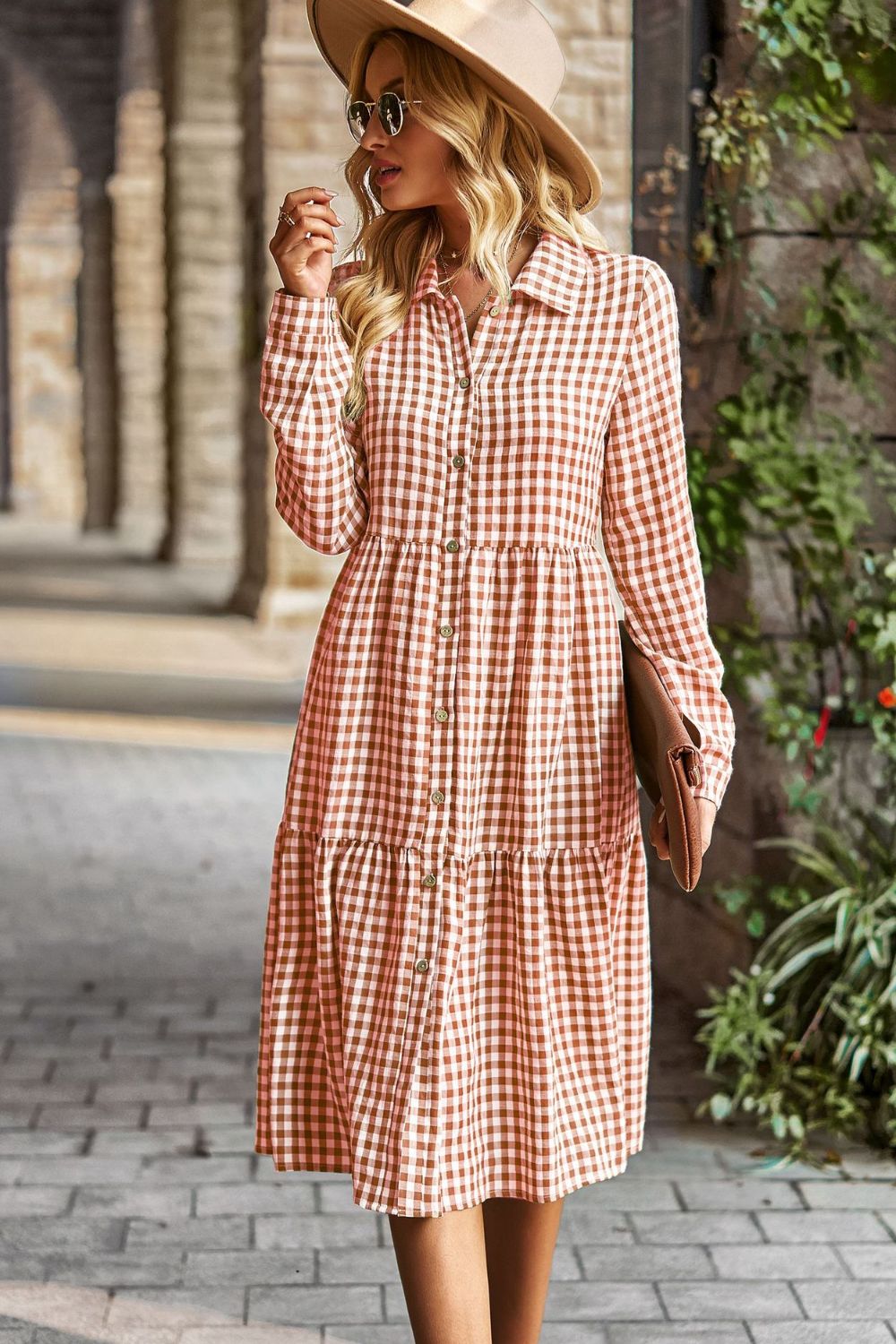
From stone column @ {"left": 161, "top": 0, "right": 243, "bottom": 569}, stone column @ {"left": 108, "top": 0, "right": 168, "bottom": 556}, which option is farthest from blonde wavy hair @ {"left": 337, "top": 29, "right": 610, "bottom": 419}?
stone column @ {"left": 108, "top": 0, "right": 168, "bottom": 556}

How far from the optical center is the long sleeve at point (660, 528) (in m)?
2.31

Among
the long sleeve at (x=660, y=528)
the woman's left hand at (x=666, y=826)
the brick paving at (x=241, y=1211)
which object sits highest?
the long sleeve at (x=660, y=528)

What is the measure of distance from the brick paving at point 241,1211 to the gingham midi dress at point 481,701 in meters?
0.74

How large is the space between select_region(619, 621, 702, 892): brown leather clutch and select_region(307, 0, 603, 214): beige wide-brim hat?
0.60 metres

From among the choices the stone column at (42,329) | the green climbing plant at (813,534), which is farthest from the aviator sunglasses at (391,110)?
the stone column at (42,329)

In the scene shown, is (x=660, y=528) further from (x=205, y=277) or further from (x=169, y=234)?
(x=169, y=234)

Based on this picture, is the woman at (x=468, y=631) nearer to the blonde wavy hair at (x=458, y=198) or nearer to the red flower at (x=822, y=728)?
the blonde wavy hair at (x=458, y=198)

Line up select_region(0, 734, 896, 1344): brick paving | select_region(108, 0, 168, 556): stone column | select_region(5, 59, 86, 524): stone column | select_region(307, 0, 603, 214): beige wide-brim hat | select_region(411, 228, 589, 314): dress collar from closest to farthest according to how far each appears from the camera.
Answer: select_region(307, 0, 603, 214): beige wide-brim hat, select_region(411, 228, 589, 314): dress collar, select_region(0, 734, 896, 1344): brick paving, select_region(108, 0, 168, 556): stone column, select_region(5, 59, 86, 524): stone column

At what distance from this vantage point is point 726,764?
2.33 m

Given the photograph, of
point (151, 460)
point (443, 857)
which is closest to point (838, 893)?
point (443, 857)

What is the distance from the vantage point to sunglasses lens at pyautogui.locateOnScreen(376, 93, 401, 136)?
7.32 ft

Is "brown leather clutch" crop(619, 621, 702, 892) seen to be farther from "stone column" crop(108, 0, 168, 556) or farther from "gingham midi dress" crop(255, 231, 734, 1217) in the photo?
"stone column" crop(108, 0, 168, 556)

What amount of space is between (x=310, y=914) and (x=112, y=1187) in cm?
131

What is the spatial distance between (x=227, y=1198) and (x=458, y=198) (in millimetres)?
1900
